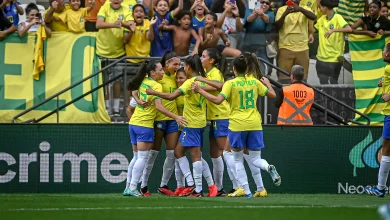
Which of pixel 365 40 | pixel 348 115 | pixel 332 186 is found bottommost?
pixel 332 186

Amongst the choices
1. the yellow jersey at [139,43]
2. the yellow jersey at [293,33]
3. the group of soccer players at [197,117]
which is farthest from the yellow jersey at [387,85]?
the yellow jersey at [139,43]

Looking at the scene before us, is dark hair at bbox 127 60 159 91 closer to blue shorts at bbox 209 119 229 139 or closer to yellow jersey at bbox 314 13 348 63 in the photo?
blue shorts at bbox 209 119 229 139

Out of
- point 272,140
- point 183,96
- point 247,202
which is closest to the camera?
point 247,202

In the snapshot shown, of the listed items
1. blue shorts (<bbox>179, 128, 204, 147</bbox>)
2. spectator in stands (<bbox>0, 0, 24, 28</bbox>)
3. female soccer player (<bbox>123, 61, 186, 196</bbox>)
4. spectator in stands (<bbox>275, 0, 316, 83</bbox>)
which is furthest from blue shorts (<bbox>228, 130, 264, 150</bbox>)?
spectator in stands (<bbox>0, 0, 24, 28</bbox>)

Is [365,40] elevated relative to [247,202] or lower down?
elevated

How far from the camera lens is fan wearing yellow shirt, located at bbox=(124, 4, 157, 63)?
18.6m

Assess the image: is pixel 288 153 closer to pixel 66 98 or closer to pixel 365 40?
pixel 365 40

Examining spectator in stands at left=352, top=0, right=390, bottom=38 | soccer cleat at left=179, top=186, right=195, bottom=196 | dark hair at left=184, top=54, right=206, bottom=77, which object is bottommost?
soccer cleat at left=179, top=186, right=195, bottom=196

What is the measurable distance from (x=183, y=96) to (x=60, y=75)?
3.99 meters

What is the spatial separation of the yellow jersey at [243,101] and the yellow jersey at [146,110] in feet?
4.40

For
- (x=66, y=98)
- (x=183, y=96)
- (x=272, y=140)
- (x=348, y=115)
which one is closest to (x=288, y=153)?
(x=272, y=140)

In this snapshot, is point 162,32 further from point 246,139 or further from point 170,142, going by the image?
point 246,139

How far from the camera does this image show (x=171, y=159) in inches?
615

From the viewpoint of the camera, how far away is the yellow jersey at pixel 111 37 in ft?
61.3
